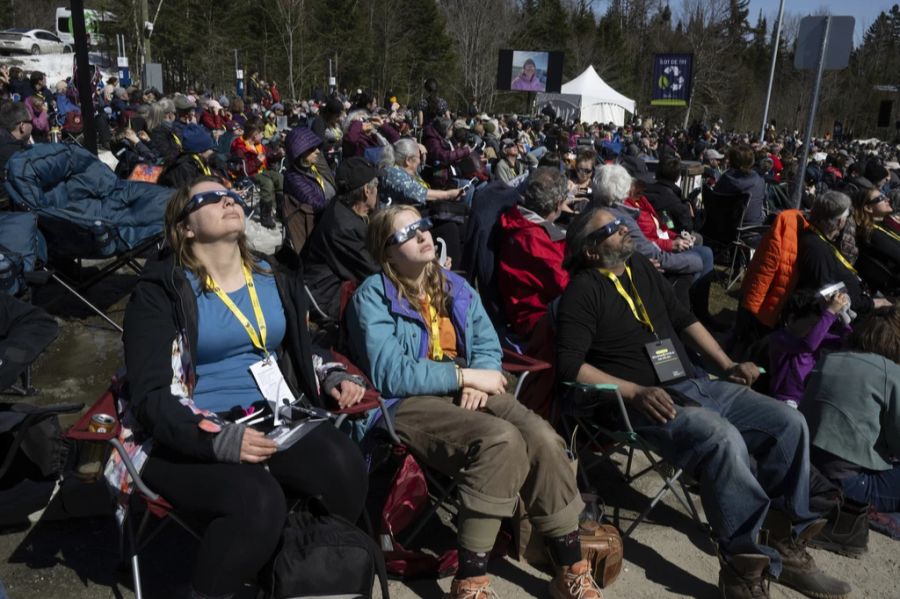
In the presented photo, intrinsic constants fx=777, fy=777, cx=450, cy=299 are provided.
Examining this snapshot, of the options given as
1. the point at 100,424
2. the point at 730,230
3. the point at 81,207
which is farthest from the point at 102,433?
the point at 730,230

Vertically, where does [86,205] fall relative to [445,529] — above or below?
above

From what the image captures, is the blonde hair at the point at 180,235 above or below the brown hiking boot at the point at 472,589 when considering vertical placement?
above

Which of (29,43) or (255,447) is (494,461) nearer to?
(255,447)

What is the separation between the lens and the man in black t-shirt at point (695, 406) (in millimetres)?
2930

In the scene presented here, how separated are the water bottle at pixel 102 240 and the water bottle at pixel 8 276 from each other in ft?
3.17

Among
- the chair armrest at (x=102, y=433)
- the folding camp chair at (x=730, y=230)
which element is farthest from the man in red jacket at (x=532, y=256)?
the folding camp chair at (x=730, y=230)

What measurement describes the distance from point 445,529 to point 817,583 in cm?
152

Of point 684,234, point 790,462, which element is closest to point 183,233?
point 790,462

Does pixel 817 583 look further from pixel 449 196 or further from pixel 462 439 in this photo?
pixel 449 196

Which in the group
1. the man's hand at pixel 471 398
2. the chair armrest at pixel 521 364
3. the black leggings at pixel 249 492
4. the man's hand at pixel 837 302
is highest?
Result: the man's hand at pixel 837 302

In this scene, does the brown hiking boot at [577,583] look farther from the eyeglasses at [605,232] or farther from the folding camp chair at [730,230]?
the folding camp chair at [730,230]

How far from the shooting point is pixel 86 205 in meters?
5.61

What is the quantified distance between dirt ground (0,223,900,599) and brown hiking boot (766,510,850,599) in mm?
67

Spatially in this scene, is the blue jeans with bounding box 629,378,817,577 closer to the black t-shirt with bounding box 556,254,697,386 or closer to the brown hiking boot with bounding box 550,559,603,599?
the black t-shirt with bounding box 556,254,697,386
